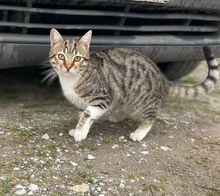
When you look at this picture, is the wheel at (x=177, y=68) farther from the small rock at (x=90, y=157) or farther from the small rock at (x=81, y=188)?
the small rock at (x=81, y=188)

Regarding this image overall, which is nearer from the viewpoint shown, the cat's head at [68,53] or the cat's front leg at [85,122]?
the cat's head at [68,53]

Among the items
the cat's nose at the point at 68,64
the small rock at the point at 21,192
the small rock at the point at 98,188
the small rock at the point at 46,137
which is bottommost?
the small rock at the point at 46,137

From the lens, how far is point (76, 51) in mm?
3373

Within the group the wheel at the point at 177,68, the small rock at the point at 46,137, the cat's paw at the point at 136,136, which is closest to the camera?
the small rock at the point at 46,137

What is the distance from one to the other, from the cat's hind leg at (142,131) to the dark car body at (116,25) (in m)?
0.75

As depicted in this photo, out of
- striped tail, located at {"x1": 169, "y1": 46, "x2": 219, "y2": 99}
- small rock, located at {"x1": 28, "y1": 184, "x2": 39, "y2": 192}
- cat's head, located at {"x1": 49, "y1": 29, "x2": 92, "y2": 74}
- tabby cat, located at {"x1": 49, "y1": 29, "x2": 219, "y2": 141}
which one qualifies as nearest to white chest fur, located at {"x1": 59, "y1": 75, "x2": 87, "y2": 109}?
tabby cat, located at {"x1": 49, "y1": 29, "x2": 219, "y2": 141}

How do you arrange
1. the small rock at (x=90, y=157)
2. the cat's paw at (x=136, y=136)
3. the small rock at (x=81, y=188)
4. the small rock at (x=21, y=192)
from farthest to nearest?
1. the cat's paw at (x=136, y=136)
2. the small rock at (x=90, y=157)
3. the small rock at (x=81, y=188)
4. the small rock at (x=21, y=192)

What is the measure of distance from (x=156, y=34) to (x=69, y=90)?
1.13 metres

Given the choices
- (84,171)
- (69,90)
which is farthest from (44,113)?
(84,171)

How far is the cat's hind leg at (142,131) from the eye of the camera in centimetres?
364

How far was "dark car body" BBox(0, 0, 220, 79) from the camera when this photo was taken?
348cm

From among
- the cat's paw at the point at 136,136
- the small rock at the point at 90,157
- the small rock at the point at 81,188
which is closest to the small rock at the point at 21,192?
the small rock at the point at 81,188

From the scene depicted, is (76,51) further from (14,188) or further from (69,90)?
(14,188)

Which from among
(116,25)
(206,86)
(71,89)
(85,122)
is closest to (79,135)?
(85,122)
